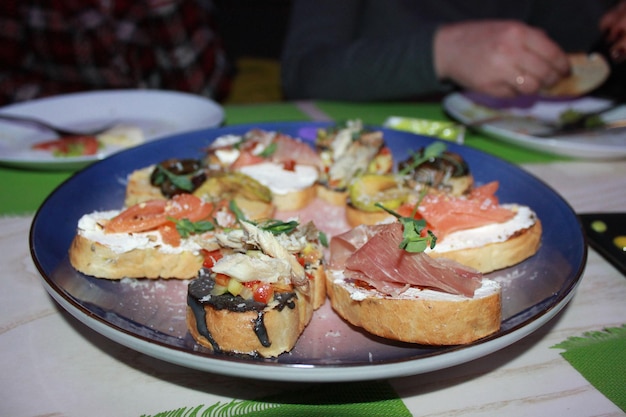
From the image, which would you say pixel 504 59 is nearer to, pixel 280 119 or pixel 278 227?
pixel 280 119

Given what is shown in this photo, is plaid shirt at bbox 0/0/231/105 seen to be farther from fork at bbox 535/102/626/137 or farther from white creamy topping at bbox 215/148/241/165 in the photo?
fork at bbox 535/102/626/137

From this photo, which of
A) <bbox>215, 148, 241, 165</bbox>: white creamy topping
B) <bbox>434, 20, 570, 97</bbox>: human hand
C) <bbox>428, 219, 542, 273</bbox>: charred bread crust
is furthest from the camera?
<bbox>434, 20, 570, 97</bbox>: human hand

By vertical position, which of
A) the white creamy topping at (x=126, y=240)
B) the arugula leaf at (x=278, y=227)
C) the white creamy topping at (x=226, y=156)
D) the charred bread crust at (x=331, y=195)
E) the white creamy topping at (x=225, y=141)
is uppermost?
the arugula leaf at (x=278, y=227)

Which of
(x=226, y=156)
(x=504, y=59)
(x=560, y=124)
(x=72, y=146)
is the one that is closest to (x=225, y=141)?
(x=226, y=156)

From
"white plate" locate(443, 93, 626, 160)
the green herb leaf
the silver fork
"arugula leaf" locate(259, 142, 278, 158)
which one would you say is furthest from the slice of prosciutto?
the silver fork

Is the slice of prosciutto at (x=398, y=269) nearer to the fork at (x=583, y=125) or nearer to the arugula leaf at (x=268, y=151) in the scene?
the arugula leaf at (x=268, y=151)

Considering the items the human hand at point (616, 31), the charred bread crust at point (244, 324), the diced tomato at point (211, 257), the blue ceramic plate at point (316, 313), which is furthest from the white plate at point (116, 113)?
Answer: the human hand at point (616, 31)

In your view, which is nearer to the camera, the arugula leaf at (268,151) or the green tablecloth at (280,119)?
the green tablecloth at (280,119)
